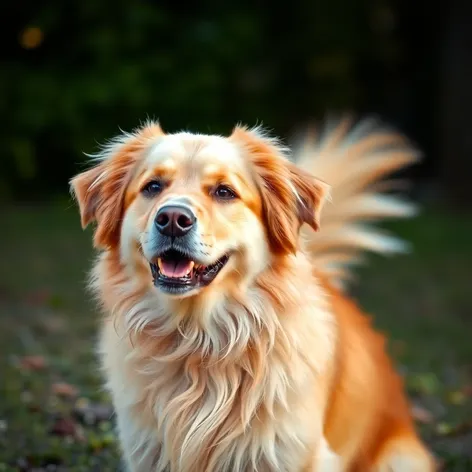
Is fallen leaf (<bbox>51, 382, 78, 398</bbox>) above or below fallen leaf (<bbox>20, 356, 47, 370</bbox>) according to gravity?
above

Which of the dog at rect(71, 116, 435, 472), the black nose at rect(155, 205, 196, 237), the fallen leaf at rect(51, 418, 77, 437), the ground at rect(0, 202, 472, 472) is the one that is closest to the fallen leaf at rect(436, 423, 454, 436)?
the ground at rect(0, 202, 472, 472)

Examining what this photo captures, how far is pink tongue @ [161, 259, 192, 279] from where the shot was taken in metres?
3.08

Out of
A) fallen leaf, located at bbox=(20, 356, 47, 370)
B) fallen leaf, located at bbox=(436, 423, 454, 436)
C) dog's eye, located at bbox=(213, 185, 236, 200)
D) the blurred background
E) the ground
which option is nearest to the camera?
dog's eye, located at bbox=(213, 185, 236, 200)

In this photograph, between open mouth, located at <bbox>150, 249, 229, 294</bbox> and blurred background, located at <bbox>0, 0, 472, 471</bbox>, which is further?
blurred background, located at <bbox>0, 0, 472, 471</bbox>

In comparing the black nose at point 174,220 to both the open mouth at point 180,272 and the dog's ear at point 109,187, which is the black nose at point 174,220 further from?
the dog's ear at point 109,187

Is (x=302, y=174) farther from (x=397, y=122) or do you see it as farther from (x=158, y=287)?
(x=397, y=122)

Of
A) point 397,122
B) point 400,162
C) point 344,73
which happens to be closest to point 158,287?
point 400,162

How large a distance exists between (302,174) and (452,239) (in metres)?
6.93

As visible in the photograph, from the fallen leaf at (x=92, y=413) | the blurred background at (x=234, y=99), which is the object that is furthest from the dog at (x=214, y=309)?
the blurred background at (x=234, y=99)

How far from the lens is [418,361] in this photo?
20.7 ft

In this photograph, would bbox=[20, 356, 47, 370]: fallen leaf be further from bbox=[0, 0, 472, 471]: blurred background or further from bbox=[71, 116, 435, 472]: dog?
bbox=[71, 116, 435, 472]: dog

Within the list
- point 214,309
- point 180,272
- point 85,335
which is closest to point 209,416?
point 214,309

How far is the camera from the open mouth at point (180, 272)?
306 cm

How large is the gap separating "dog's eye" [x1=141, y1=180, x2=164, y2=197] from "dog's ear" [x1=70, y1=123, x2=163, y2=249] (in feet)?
0.42
